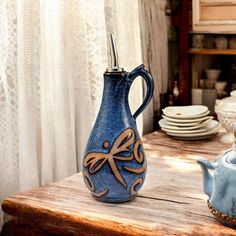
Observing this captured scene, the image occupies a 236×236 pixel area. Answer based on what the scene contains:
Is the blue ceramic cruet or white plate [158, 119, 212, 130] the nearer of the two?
the blue ceramic cruet

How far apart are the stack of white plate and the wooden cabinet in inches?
17.0

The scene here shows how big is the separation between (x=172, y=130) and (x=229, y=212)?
90 centimetres

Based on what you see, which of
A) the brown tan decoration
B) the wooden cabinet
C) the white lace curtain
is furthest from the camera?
the wooden cabinet

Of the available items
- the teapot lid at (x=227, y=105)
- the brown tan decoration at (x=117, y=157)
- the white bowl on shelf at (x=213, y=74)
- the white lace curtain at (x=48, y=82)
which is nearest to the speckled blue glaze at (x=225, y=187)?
the brown tan decoration at (x=117, y=157)

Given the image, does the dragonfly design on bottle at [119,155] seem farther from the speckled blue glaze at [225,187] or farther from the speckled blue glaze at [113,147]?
the speckled blue glaze at [225,187]

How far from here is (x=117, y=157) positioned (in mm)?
1188

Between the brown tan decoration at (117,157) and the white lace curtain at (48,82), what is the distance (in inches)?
13.4

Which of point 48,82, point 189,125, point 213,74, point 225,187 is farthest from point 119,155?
point 213,74

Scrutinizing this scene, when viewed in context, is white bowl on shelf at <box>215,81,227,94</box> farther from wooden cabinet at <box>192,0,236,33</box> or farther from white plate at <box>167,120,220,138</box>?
white plate at <box>167,120,220,138</box>

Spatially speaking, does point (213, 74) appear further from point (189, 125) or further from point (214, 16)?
point (189, 125)

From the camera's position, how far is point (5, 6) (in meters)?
1.39

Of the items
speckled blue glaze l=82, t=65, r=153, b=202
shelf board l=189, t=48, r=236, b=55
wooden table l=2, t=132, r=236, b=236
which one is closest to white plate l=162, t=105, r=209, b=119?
shelf board l=189, t=48, r=236, b=55

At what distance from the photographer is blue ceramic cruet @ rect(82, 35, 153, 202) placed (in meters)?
1.19

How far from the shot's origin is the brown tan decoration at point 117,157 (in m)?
1.19
